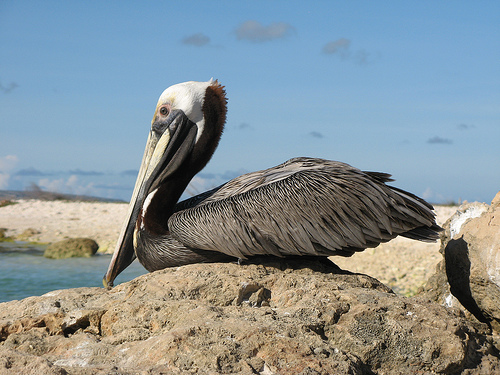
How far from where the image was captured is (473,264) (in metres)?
5.03

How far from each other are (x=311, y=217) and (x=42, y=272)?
10809mm

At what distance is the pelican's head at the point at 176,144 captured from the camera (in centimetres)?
564

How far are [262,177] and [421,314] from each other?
2.07 metres

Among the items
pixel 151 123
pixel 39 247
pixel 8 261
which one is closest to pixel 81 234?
pixel 39 247

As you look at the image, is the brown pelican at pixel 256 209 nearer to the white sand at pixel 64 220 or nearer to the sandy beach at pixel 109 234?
the sandy beach at pixel 109 234

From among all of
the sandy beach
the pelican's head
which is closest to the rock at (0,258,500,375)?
the pelican's head

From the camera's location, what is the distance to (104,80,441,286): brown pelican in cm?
461

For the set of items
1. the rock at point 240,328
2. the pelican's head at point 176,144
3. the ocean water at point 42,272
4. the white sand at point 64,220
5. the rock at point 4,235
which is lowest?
the ocean water at point 42,272

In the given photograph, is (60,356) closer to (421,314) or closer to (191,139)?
(421,314)

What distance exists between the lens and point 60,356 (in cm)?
342

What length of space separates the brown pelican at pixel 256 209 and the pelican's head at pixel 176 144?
0.04ft

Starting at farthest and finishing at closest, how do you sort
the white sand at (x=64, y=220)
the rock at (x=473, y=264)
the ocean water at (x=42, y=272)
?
the white sand at (x=64, y=220) < the ocean water at (x=42, y=272) < the rock at (x=473, y=264)

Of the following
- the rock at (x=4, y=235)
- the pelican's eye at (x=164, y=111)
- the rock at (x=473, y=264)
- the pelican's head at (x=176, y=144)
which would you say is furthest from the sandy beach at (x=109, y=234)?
the pelican's eye at (x=164, y=111)

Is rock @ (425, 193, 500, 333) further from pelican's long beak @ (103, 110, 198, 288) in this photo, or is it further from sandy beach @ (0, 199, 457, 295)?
sandy beach @ (0, 199, 457, 295)
